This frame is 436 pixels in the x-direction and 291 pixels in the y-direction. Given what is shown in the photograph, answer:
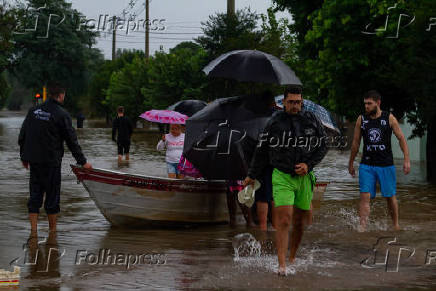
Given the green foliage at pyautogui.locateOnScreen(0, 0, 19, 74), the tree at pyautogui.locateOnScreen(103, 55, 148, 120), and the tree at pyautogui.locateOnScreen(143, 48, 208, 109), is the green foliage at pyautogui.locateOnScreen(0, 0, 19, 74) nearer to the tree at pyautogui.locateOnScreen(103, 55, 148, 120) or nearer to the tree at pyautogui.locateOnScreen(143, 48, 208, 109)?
the tree at pyautogui.locateOnScreen(143, 48, 208, 109)

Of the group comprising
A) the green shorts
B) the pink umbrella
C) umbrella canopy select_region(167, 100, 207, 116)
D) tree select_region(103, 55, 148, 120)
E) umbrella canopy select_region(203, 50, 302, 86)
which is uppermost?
umbrella canopy select_region(203, 50, 302, 86)

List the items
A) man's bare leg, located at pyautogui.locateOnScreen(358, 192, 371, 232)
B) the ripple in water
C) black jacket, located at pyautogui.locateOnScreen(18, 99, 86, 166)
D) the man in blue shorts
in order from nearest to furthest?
1. the ripple in water
2. black jacket, located at pyautogui.locateOnScreen(18, 99, 86, 166)
3. the man in blue shorts
4. man's bare leg, located at pyautogui.locateOnScreen(358, 192, 371, 232)

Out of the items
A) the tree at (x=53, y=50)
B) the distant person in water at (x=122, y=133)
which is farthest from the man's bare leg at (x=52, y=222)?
the tree at (x=53, y=50)

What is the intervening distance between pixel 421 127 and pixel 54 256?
39.4 feet

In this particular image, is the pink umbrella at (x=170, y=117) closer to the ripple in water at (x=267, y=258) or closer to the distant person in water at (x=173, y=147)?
the distant person in water at (x=173, y=147)

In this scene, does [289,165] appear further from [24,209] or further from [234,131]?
[24,209]

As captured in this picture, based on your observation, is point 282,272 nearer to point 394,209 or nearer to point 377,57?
point 394,209

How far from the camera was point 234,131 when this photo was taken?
1078 centimetres

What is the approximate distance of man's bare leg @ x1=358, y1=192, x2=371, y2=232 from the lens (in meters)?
10.7

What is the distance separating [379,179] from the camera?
1062cm

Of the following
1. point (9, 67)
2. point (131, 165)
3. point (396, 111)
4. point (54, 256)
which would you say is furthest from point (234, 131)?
point (9, 67)

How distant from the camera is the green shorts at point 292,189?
26.3ft

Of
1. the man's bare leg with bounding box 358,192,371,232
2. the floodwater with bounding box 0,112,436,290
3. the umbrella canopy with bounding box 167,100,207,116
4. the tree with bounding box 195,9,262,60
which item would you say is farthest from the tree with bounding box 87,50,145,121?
the man's bare leg with bounding box 358,192,371,232

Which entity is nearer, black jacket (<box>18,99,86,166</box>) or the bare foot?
the bare foot
